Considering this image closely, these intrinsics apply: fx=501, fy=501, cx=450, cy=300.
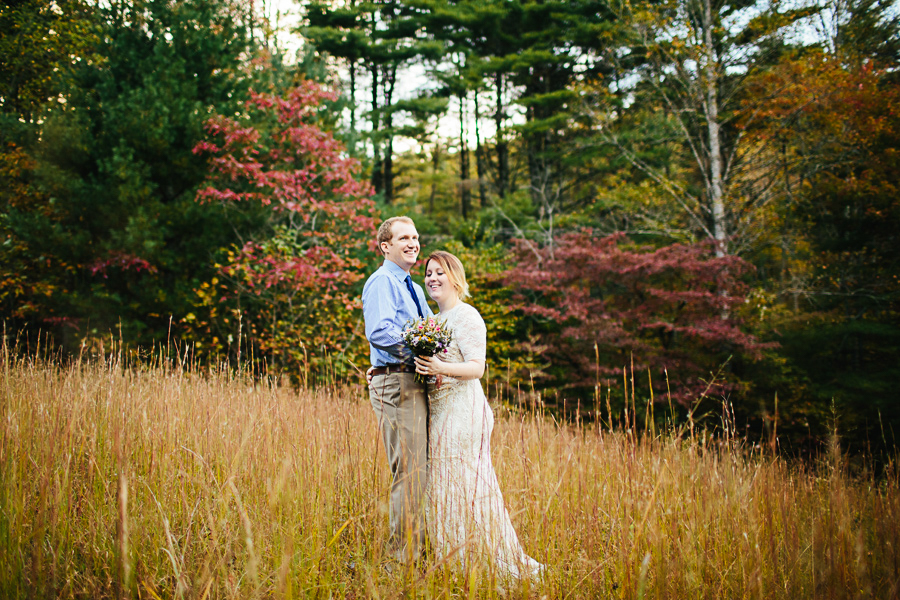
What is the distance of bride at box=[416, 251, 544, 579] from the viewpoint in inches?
92.9

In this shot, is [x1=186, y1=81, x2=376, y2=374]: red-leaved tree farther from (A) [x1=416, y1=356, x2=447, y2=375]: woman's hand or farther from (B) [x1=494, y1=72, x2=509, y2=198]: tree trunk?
(B) [x1=494, y1=72, x2=509, y2=198]: tree trunk

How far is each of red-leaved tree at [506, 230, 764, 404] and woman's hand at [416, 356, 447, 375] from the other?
18.3 feet

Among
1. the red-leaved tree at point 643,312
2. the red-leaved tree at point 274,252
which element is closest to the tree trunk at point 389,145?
the red-leaved tree at point 274,252

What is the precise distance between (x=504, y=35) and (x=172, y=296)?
13.3m

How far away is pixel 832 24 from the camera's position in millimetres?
10562

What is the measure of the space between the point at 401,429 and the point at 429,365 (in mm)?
357

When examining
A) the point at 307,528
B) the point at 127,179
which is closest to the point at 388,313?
the point at 307,528

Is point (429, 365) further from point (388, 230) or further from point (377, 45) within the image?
point (377, 45)

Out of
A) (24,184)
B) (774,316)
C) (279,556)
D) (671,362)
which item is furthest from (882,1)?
(24,184)

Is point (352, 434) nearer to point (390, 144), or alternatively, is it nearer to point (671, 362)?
point (671, 362)

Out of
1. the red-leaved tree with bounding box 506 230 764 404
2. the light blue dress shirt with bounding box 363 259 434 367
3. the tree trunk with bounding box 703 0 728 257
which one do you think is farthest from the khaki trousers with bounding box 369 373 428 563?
the tree trunk with bounding box 703 0 728 257

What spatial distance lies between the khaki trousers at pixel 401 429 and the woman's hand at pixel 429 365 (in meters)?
0.15

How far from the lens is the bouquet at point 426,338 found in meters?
2.42

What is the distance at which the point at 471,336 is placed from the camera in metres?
2.68
